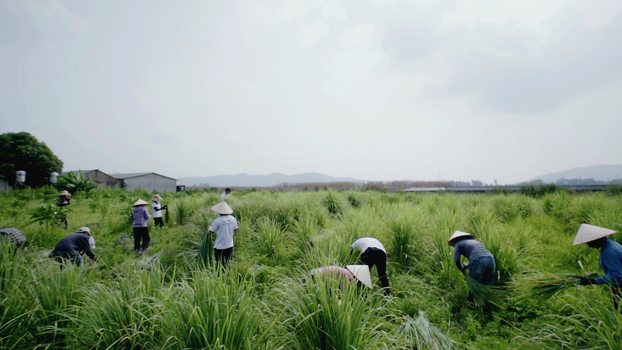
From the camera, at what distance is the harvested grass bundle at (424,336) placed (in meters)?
2.87

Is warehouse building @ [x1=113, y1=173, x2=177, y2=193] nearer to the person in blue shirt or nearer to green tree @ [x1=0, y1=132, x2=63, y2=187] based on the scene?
green tree @ [x1=0, y1=132, x2=63, y2=187]

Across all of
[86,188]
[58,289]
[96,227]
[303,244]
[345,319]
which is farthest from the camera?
[86,188]

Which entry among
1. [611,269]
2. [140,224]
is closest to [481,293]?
[611,269]

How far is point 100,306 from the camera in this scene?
8.00ft

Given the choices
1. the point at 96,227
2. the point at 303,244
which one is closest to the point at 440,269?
the point at 303,244

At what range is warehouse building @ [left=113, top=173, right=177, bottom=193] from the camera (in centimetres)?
3909

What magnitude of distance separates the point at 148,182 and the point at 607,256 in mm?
49179

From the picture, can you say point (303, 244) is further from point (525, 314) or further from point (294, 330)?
point (525, 314)

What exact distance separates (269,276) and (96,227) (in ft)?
29.8

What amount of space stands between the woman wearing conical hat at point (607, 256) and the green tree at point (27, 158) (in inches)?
1689

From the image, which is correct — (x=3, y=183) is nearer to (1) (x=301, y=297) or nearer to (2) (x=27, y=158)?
(2) (x=27, y=158)

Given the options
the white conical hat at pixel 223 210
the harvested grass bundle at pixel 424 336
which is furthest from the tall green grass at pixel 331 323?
the white conical hat at pixel 223 210

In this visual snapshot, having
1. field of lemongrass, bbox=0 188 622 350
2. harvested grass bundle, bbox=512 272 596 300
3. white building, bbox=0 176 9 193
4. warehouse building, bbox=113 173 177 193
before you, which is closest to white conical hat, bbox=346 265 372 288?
field of lemongrass, bbox=0 188 622 350

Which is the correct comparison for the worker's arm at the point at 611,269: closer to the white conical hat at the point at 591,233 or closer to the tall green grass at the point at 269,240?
the white conical hat at the point at 591,233
